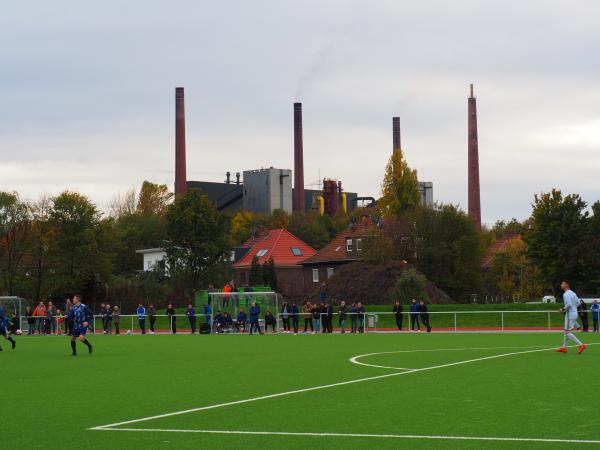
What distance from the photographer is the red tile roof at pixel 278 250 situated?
338 ft

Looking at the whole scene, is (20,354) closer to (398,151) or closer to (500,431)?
(500,431)

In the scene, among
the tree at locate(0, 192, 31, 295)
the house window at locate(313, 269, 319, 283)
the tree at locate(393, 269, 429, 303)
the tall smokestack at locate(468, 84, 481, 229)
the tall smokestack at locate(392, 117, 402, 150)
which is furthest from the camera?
the tall smokestack at locate(392, 117, 402, 150)

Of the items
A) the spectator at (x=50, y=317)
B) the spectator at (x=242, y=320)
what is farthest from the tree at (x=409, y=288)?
the spectator at (x=50, y=317)

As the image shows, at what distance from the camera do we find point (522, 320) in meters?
55.4

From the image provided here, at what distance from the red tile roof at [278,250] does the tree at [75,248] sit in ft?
73.5

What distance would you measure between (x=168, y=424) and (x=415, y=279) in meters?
51.3

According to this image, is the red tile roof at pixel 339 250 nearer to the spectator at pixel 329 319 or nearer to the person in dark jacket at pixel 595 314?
the spectator at pixel 329 319

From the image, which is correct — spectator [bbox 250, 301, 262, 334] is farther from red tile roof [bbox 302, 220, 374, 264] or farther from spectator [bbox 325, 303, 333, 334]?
red tile roof [bbox 302, 220, 374, 264]

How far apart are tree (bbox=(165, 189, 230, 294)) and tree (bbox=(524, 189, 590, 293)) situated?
23.8 meters

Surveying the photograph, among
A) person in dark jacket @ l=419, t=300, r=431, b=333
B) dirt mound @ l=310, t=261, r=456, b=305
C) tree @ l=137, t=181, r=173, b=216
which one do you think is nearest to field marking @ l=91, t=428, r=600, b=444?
person in dark jacket @ l=419, t=300, r=431, b=333

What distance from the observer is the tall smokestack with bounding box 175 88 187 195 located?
102 metres

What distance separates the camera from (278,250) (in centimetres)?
10381

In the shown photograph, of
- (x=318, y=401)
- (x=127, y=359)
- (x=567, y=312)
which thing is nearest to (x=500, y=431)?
(x=318, y=401)

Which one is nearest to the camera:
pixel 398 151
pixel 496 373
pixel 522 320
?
pixel 496 373
